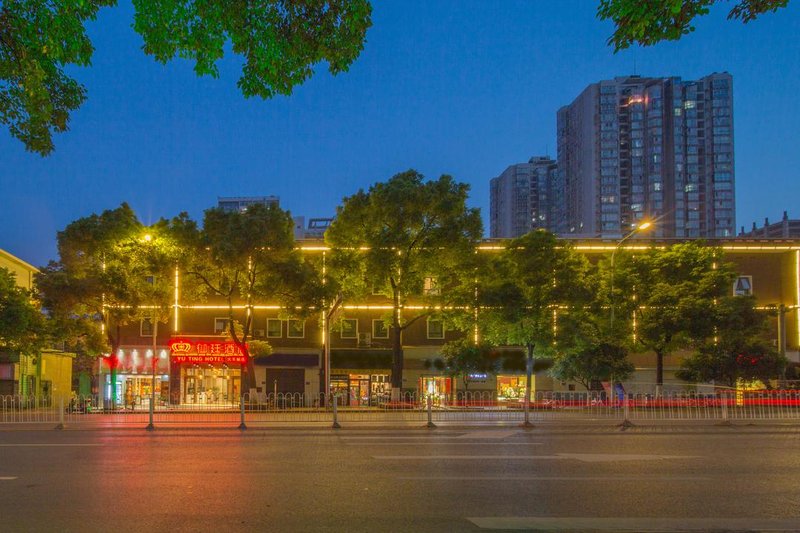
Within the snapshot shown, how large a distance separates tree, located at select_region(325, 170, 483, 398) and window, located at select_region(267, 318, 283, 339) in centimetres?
1047

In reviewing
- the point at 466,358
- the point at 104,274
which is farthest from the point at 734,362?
the point at 104,274

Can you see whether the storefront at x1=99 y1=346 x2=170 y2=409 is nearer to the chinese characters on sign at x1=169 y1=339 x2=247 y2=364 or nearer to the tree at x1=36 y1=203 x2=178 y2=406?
the chinese characters on sign at x1=169 y1=339 x2=247 y2=364

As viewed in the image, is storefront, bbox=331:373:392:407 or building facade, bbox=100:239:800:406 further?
storefront, bbox=331:373:392:407

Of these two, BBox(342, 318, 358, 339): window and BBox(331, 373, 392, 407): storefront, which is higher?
BBox(342, 318, 358, 339): window

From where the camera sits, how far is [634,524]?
28.2 feet

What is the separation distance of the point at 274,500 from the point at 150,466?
4338 mm

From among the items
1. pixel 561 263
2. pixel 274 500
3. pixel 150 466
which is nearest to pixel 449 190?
pixel 561 263

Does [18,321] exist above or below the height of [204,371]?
above

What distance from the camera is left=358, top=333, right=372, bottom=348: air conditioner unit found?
48.9 m

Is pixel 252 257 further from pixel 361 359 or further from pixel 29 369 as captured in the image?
pixel 29 369

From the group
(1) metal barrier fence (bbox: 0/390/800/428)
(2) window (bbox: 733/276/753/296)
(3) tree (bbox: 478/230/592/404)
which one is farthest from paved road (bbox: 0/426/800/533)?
(2) window (bbox: 733/276/753/296)

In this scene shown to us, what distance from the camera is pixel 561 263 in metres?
39.7

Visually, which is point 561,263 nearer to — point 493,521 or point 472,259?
point 472,259

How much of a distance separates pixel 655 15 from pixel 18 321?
34363 mm
